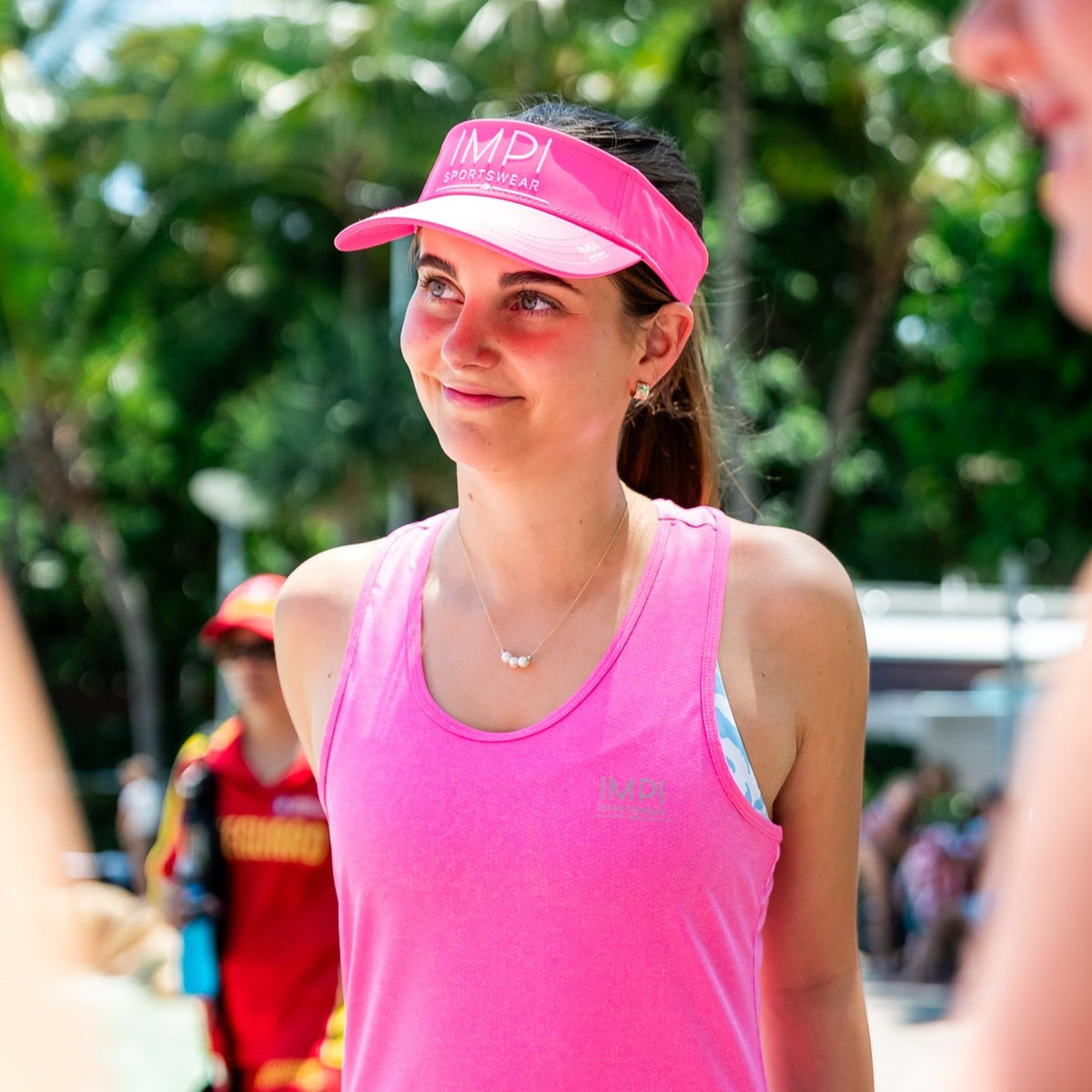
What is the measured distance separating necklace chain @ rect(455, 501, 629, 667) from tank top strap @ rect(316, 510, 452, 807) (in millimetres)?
56

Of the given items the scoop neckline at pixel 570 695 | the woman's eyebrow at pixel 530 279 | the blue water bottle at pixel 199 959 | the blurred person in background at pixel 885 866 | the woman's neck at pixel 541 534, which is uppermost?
the woman's eyebrow at pixel 530 279

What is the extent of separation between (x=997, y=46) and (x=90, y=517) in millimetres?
26001

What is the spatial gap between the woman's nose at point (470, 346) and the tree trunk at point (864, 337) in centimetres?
2077

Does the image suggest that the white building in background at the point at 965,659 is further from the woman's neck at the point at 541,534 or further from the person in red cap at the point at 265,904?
the woman's neck at the point at 541,534

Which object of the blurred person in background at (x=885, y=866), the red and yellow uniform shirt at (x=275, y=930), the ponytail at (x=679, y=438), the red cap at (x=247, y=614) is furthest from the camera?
the blurred person in background at (x=885, y=866)

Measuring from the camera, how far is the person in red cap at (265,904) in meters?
4.06

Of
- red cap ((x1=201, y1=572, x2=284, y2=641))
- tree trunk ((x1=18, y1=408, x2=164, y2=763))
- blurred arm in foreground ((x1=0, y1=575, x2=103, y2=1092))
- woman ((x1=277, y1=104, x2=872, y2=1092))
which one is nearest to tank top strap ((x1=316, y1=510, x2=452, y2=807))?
→ woman ((x1=277, y1=104, x2=872, y2=1092))

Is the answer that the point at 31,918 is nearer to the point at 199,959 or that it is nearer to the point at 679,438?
the point at 679,438

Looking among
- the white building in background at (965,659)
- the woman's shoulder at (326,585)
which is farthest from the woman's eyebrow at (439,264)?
the white building in background at (965,659)

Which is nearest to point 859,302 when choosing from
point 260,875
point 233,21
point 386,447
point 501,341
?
point 386,447

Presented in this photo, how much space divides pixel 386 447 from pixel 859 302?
25.8 feet

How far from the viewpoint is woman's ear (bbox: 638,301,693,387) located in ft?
7.08

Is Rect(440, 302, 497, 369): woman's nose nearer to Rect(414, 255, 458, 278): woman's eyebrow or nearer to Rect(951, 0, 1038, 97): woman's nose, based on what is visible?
Rect(414, 255, 458, 278): woman's eyebrow

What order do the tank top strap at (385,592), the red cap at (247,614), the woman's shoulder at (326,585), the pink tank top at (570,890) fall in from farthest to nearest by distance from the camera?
the red cap at (247,614), the woman's shoulder at (326,585), the tank top strap at (385,592), the pink tank top at (570,890)
